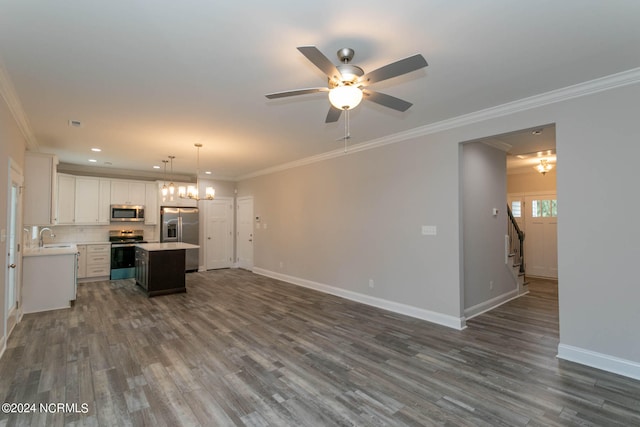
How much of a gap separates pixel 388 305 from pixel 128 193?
22.4ft

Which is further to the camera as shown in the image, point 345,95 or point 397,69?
point 345,95

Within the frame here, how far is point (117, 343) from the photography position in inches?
Answer: 139

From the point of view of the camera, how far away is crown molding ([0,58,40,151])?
112 inches

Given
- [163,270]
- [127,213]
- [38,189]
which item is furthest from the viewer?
[127,213]

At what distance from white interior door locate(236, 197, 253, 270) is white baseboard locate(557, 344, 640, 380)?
22.7 ft

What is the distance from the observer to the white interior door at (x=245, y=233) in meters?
8.52

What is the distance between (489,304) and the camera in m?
4.84

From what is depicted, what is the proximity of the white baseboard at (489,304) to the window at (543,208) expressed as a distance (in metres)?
2.89

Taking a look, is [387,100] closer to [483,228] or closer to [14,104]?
[483,228]

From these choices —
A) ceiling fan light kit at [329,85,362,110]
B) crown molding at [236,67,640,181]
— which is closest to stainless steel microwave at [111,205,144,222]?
crown molding at [236,67,640,181]

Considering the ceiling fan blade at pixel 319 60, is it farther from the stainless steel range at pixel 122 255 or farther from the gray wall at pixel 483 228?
the stainless steel range at pixel 122 255

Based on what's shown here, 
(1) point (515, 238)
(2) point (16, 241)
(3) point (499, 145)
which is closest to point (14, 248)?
(2) point (16, 241)

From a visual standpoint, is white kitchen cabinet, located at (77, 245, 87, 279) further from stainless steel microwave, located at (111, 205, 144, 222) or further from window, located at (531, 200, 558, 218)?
window, located at (531, 200, 558, 218)

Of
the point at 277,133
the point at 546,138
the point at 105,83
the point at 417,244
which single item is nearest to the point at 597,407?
the point at 417,244
